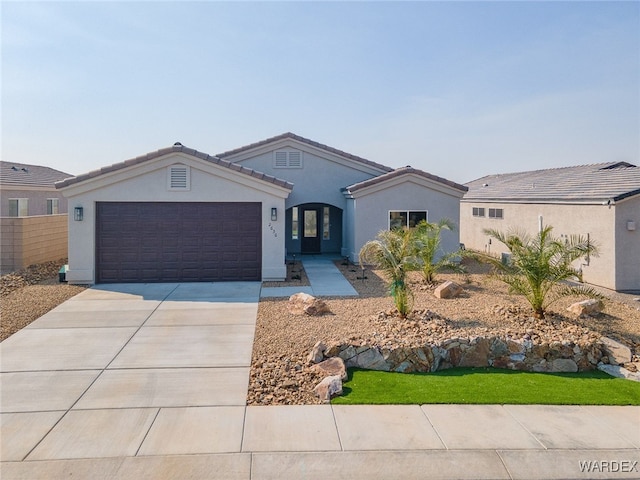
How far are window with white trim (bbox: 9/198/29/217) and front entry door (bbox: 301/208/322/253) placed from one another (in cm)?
1491

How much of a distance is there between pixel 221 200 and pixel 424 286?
6.89 m

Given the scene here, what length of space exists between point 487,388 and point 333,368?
2.54 m

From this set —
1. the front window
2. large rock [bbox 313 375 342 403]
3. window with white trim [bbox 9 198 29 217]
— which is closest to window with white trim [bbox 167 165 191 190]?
the front window

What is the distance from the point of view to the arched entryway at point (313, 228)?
2306 cm

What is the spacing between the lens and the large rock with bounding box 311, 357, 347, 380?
8195mm

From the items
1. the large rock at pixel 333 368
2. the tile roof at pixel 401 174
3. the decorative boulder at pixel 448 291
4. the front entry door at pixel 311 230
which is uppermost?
the tile roof at pixel 401 174

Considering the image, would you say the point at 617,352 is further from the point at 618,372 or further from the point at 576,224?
the point at 576,224

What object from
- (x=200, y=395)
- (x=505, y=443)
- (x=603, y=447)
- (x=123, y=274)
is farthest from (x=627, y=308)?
(x=123, y=274)

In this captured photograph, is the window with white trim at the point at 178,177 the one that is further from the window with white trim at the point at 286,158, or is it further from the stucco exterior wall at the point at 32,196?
the stucco exterior wall at the point at 32,196

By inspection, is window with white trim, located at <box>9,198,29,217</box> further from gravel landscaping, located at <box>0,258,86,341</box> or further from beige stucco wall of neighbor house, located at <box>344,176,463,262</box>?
beige stucco wall of neighbor house, located at <box>344,176,463,262</box>

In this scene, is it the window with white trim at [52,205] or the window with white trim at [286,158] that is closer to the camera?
the window with white trim at [286,158]

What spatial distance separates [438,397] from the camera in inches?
297

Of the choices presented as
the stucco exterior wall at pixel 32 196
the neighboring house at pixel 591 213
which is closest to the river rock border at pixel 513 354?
the neighboring house at pixel 591 213

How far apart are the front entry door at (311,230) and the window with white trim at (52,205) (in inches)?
602
